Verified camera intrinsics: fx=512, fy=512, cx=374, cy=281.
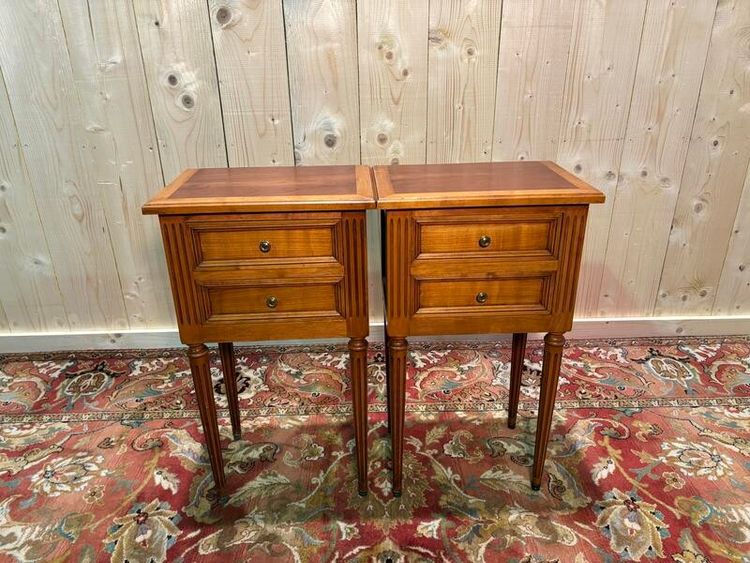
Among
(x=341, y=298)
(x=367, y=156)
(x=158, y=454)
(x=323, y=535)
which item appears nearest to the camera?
(x=341, y=298)

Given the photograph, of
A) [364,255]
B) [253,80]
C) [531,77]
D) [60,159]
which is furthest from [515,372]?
[60,159]

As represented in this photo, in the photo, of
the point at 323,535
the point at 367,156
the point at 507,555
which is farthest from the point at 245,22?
the point at 507,555

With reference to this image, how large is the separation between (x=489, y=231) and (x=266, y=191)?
513 mm

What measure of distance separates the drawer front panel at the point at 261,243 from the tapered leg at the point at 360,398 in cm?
26

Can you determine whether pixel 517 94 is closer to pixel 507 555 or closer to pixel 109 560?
pixel 507 555

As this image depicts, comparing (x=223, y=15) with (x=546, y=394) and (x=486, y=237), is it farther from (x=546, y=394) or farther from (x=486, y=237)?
(x=546, y=394)

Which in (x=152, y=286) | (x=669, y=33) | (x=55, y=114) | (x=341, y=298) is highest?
(x=669, y=33)

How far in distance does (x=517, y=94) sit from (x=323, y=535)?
1.50m

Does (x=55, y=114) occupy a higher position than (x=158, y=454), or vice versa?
(x=55, y=114)

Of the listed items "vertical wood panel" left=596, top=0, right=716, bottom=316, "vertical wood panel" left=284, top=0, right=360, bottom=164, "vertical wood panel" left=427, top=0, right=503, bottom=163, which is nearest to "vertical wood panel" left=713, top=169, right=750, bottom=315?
"vertical wood panel" left=596, top=0, right=716, bottom=316

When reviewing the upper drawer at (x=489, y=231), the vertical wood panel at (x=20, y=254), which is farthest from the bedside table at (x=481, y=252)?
the vertical wood panel at (x=20, y=254)

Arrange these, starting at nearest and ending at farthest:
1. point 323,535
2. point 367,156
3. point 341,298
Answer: point 341,298, point 323,535, point 367,156

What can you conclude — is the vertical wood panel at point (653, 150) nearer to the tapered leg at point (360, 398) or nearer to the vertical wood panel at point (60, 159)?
the tapered leg at point (360, 398)

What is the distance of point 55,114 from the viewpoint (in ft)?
5.74
